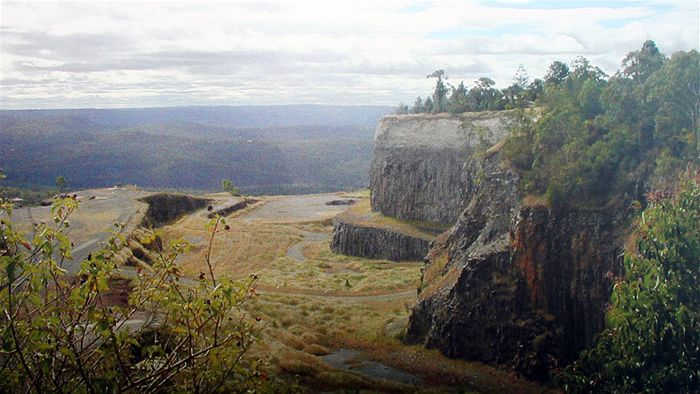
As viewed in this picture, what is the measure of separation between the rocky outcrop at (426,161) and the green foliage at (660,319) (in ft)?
110

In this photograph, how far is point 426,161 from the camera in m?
58.4

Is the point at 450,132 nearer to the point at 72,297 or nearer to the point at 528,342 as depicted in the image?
the point at 528,342

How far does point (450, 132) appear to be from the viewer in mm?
58281

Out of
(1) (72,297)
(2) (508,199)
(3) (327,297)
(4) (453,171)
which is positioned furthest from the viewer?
(4) (453,171)

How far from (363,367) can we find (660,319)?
40.0ft

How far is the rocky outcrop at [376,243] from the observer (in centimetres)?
5306

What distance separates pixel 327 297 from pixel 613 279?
18.5m

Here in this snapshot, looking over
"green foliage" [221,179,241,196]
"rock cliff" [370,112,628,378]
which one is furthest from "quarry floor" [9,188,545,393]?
"green foliage" [221,179,241,196]

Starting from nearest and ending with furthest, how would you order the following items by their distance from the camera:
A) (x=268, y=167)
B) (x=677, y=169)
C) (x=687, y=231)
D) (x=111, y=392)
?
(x=111, y=392) → (x=687, y=231) → (x=677, y=169) → (x=268, y=167)

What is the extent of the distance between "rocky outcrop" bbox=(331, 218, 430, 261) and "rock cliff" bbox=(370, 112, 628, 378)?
18710 mm

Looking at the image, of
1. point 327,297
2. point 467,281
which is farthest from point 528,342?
point 327,297

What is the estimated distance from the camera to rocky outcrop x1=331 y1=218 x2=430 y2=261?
53062 millimetres

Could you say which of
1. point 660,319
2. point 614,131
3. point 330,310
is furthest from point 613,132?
point 330,310

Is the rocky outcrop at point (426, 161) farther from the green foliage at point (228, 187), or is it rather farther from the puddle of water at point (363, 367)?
the puddle of water at point (363, 367)
